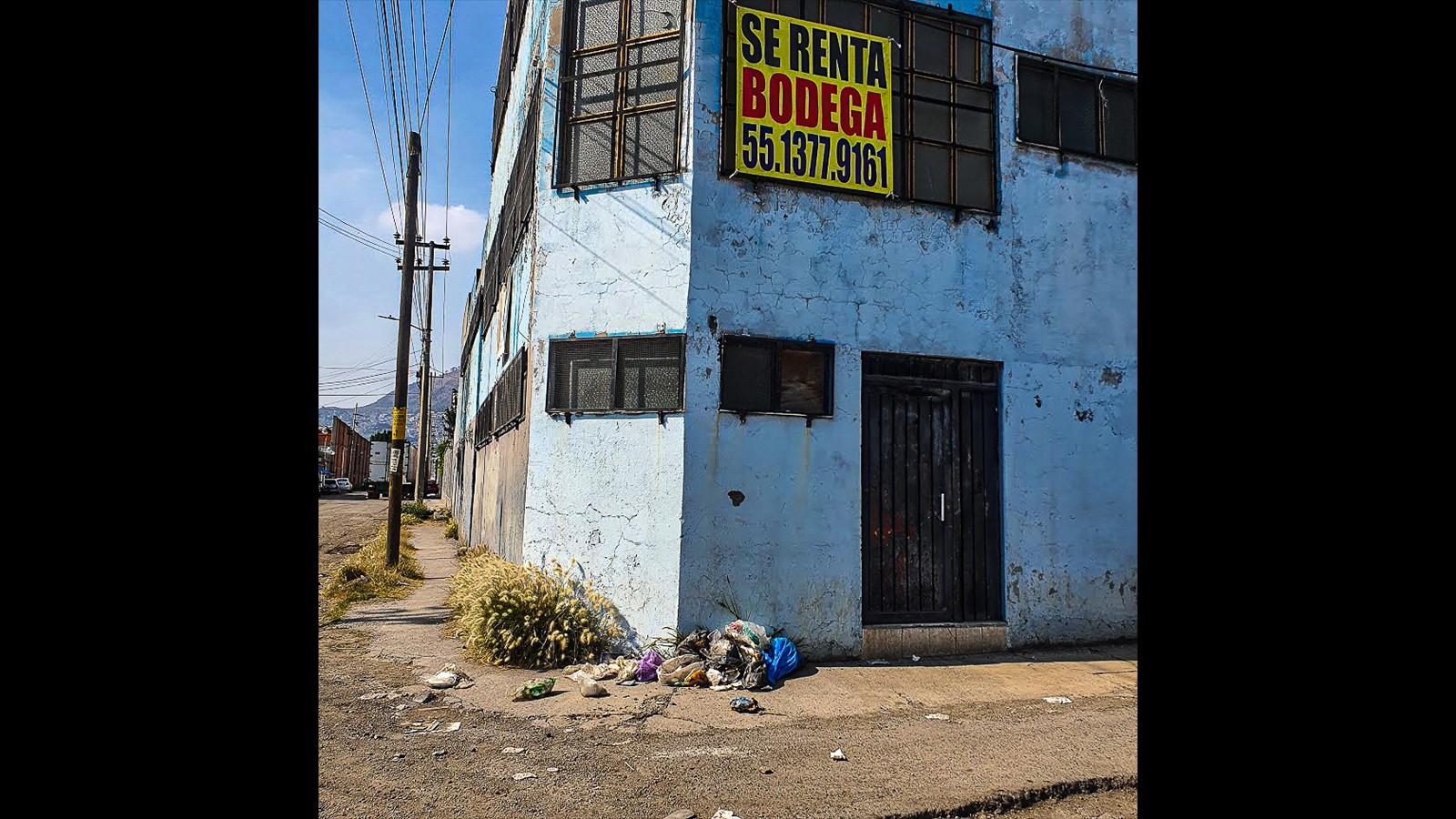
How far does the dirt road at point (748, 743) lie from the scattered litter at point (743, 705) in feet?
0.36

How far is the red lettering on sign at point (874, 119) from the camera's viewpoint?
28.3 feet

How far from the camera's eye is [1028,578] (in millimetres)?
8750

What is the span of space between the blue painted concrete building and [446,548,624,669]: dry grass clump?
24 cm

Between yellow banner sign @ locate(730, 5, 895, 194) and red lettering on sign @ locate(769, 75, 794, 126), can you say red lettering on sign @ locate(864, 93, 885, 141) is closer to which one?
yellow banner sign @ locate(730, 5, 895, 194)

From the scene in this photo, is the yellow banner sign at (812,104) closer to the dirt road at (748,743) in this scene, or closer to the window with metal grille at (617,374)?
the window with metal grille at (617,374)

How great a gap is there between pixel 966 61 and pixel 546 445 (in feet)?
20.2

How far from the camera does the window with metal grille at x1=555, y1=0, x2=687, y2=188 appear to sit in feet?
27.2

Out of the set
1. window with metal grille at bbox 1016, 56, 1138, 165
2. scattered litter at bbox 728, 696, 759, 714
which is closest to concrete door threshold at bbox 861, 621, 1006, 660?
scattered litter at bbox 728, 696, 759, 714
